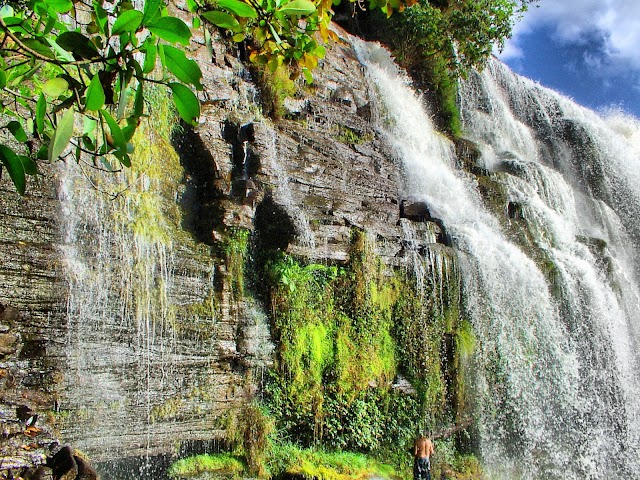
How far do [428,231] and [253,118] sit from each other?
364 cm

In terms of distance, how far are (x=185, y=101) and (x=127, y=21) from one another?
311mm

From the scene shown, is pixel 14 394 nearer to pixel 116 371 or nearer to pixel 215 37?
pixel 116 371

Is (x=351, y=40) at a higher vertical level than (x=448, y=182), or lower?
higher

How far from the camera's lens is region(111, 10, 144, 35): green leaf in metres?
2.02

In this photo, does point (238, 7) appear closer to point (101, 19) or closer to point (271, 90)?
point (101, 19)

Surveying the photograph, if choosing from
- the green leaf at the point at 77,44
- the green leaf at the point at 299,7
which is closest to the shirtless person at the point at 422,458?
the green leaf at the point at 299,7

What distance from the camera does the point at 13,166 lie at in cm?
216

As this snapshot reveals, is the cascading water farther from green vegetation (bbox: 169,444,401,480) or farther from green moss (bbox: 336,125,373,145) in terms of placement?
green vegetation (bbox: 169,444,401,480)

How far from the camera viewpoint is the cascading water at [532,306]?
1012 centimetres

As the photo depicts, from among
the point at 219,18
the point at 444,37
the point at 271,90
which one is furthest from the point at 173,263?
the point at 444,37

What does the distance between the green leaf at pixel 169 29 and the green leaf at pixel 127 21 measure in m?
0.07

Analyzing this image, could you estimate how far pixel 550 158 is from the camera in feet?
64.7

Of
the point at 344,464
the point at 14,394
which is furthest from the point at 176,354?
the point at 344,464

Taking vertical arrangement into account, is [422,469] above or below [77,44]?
below
